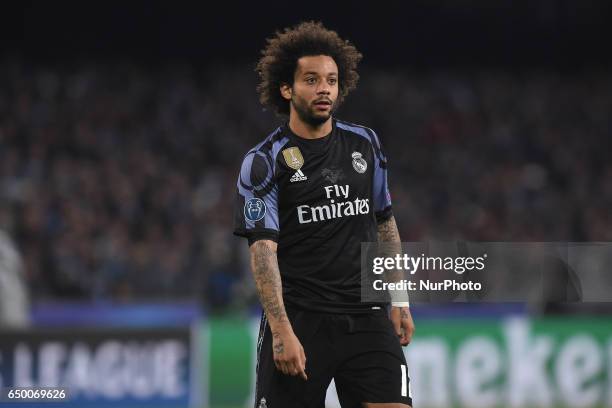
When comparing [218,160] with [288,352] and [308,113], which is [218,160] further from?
[288,352]

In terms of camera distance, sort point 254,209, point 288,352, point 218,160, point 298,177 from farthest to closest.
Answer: point 218,160
point 298,177
point 254,209
point 288,352

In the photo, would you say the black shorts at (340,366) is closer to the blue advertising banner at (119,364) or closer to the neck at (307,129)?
the neck at (307,129)

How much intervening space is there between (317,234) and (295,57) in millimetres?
786

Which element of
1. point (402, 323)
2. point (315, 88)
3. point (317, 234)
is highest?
point (315, 88)

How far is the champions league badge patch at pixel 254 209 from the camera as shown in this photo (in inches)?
179

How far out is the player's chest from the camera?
467 centimetres

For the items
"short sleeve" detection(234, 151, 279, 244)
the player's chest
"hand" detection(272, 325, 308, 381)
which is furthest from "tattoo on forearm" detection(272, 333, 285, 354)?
the player's chest

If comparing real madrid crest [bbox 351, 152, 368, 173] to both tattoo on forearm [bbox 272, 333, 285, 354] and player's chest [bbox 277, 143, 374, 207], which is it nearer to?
player's chest [bbox 277, 143, 374, 207]

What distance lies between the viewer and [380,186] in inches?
191

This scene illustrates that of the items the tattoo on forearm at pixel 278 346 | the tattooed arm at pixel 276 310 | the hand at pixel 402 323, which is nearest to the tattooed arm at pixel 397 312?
the hand at pixel 402 323

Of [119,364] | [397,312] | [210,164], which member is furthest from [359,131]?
[210,164]

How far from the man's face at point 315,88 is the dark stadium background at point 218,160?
14.2ft

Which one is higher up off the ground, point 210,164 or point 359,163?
point 210,164

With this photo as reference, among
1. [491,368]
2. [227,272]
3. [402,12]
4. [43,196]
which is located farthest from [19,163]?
[402,12]
